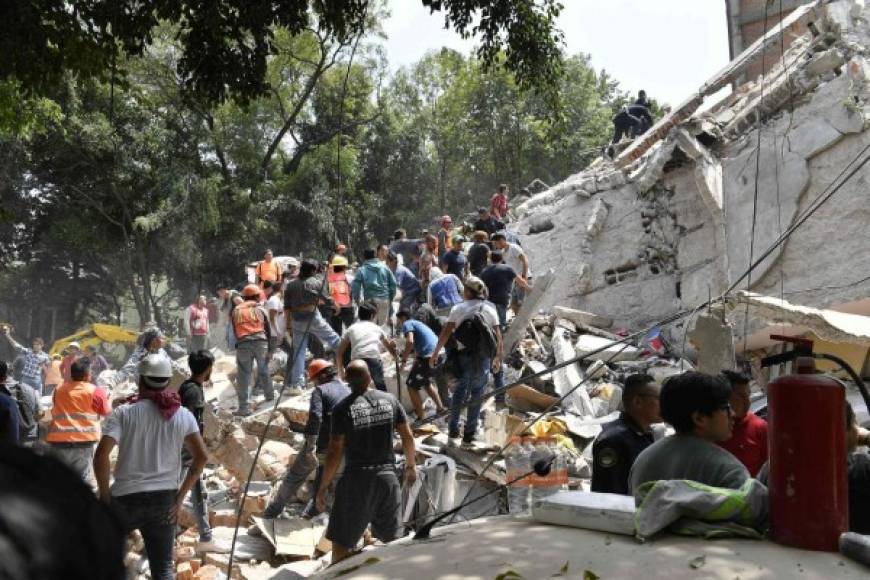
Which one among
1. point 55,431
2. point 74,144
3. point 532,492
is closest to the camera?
point 532,492

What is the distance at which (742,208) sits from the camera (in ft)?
37.6

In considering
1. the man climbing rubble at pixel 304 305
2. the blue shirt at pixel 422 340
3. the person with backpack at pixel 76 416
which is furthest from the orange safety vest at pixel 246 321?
the person with backpack at pixel 76 416

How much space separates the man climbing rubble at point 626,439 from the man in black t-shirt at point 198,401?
306 cm

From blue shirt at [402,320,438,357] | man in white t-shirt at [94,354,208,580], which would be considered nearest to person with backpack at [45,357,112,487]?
man in white t-shirt at [94,354,208,580]

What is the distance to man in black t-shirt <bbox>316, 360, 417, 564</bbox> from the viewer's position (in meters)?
5.48

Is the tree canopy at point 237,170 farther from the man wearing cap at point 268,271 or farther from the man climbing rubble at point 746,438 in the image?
the man climbing rubble at point 746,438

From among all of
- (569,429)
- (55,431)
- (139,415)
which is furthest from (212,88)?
(569,429)

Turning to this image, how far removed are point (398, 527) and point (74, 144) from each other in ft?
65.9

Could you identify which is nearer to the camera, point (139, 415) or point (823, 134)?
point (139, 415)

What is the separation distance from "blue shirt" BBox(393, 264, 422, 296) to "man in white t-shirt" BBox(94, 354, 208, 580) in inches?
281

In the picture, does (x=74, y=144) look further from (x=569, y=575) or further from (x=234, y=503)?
(x=569, y=575)

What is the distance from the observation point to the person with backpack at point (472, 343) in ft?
A: 26.0

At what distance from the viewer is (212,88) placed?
6.56 m

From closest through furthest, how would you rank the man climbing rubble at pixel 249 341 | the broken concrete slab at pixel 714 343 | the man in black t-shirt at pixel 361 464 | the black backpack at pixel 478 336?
the man in black t-shirt at pixel 361 464
the black backpack at pixel 478 336
the broken concrete slab at pixel 714 343
the man climbing rubble at pixel 249 341
